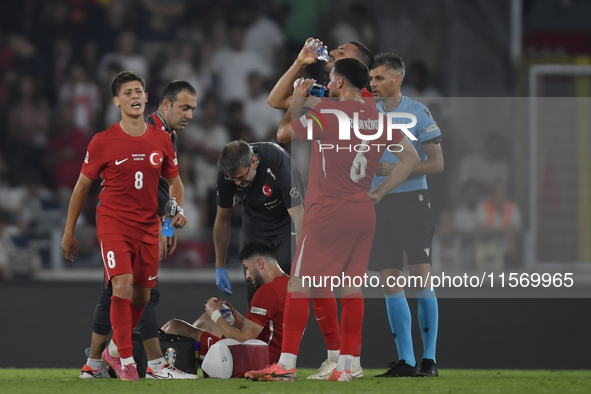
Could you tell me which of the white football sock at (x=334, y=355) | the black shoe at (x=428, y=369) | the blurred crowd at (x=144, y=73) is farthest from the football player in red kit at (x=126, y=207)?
the blurred crowd at (x=144, y=73)

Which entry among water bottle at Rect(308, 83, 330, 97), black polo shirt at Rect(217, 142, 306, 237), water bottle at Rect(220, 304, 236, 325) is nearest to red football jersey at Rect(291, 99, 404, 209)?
water bottle at Rect(308, 83, 330, 97)

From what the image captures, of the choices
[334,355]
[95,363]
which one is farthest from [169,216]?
[334,355]

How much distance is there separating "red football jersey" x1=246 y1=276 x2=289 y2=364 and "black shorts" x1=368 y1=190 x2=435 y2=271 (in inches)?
24.1

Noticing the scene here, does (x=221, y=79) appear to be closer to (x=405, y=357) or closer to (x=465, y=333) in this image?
(x=465, y=333)

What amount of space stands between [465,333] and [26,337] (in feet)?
12.2

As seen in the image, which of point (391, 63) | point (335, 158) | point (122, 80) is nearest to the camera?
point (335, 158)

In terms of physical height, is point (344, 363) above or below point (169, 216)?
below

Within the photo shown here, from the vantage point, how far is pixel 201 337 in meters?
5.73

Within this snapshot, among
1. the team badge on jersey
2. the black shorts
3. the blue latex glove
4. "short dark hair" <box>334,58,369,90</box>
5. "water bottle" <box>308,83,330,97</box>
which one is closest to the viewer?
"short dark hair" <box>334,58,369,90</box>

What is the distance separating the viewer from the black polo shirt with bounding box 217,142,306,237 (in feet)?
18.9

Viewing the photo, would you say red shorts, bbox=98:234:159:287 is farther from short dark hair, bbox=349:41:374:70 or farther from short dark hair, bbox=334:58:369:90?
short dark hair, bbox=349:41:374:70

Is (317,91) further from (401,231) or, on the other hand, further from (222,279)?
(222,279)

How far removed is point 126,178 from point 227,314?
1.18 meters

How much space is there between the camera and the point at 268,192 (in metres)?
5.81
